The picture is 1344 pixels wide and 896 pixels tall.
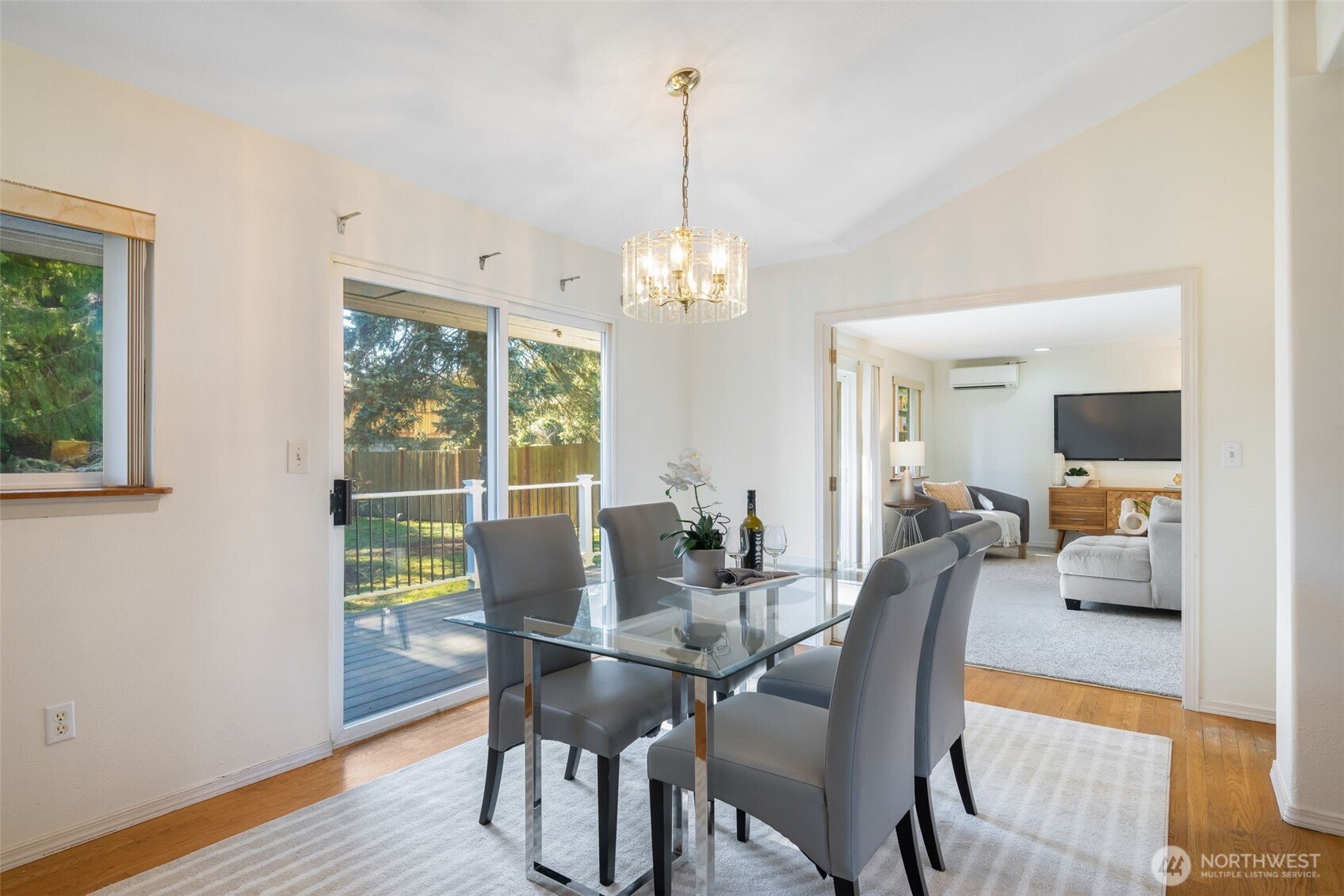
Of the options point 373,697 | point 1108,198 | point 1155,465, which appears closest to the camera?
point 373,697

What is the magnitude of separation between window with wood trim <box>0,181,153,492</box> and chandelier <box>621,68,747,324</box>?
1565 millimetres

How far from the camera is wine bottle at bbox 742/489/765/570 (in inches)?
103

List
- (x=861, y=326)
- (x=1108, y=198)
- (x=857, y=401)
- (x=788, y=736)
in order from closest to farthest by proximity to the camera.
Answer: (x=788, y=736)
(x=1108, y=198)
(x=861, y=326)
(x=857, y=401)

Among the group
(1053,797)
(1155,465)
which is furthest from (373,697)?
(1155,465)

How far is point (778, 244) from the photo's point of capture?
164 inches

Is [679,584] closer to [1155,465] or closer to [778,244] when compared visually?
[778,244]

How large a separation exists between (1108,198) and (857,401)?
144 inches

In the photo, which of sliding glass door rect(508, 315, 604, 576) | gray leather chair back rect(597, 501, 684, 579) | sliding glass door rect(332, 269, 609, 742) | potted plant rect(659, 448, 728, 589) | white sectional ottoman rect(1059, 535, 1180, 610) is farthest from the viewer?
white sectional ottoman rect(1059, 535, 1180, 610)

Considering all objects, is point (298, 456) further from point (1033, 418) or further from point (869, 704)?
point (1033, 418)

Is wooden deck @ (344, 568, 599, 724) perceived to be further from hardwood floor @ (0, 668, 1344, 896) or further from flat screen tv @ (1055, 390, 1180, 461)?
flat screen tv @ (1055, 390, 1180, 461)

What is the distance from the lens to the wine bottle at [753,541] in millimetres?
2605

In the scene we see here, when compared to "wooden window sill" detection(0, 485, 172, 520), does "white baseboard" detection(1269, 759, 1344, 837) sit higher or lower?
lower

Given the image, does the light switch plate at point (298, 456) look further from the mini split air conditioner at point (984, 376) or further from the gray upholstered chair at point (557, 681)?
the mini split air conditioner at point (984, 376)

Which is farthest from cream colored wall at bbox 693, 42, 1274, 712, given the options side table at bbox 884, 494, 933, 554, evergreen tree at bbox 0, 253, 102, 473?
side table at bbox 884, 494, 933, 554
